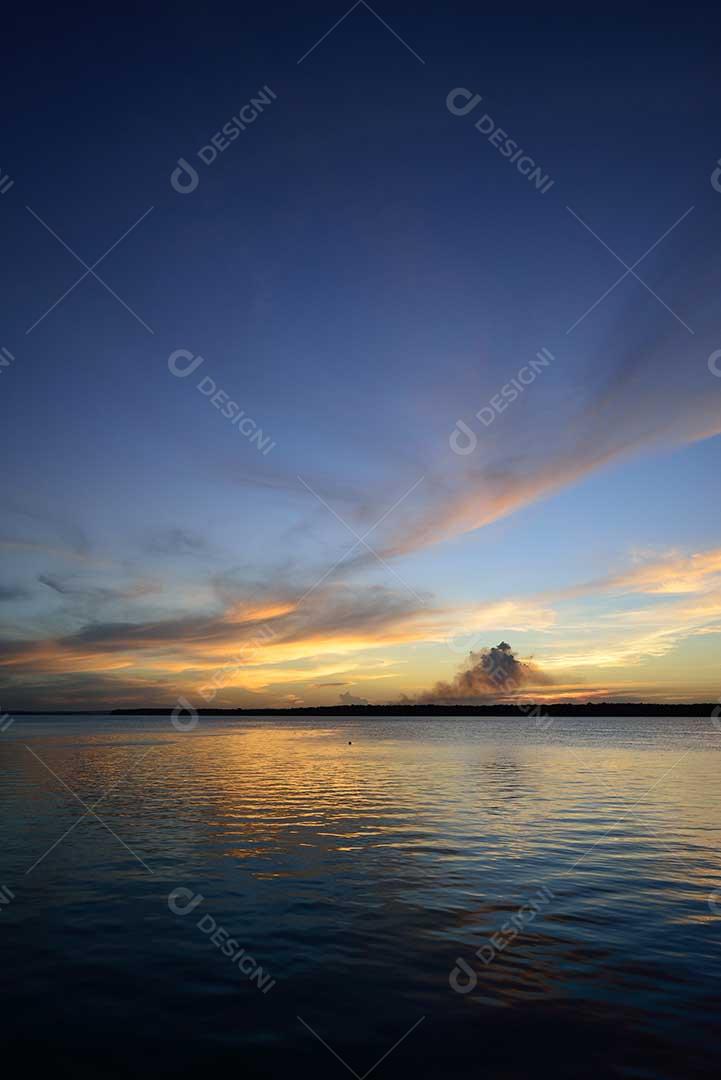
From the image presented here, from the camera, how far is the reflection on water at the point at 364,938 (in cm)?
1034

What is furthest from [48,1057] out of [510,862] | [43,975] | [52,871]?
[510,862]

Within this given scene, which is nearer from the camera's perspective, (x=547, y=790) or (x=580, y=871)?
(x=580, y=871)

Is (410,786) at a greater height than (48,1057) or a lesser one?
lesser

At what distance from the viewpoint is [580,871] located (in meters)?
21.4

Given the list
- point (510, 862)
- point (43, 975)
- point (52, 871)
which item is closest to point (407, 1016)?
point (43, 975)

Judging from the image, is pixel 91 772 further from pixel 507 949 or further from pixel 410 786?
pixel 507 949

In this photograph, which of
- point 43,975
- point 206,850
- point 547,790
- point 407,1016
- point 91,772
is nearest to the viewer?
point 407,1016

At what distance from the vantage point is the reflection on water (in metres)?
10.3

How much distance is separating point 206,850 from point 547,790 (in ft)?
87.3

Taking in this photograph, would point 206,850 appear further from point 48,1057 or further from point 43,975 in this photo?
point 48,1057

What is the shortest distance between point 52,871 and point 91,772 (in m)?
34.6

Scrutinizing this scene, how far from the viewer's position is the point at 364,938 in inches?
589

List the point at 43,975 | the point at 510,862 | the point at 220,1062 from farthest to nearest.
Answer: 1. the point at 510,862
2. the point at 43,975
3. the point at 220,1062

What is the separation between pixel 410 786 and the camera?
44.4 m
